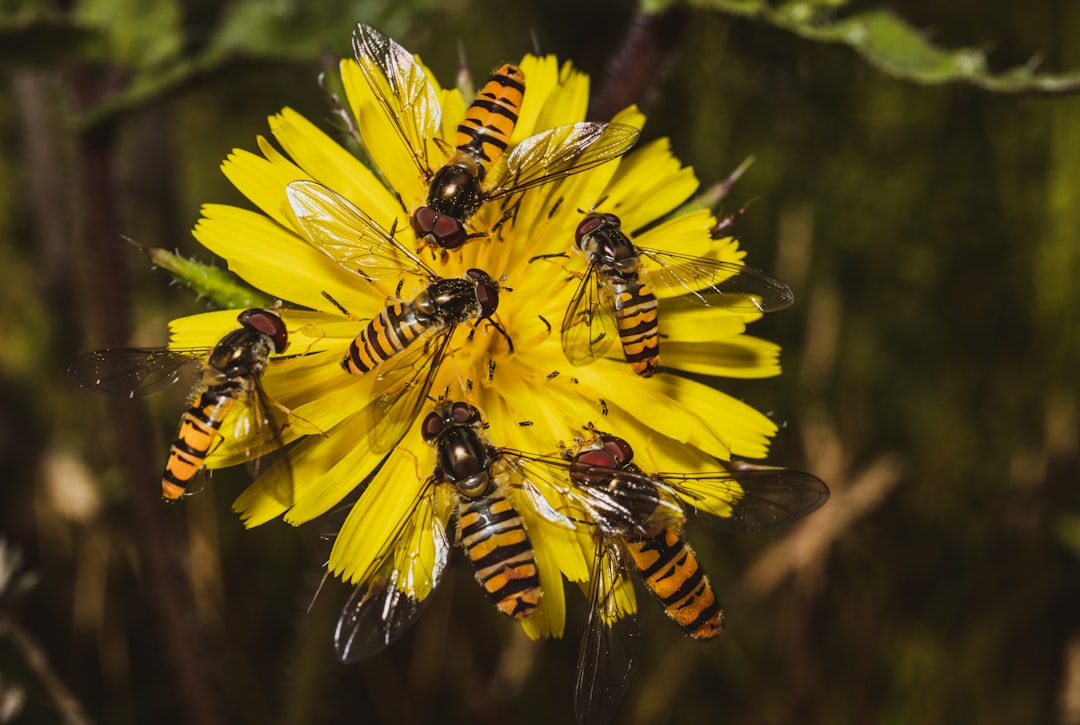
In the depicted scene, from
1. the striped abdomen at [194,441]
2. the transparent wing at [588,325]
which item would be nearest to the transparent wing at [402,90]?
the transparent wing at [588,325]

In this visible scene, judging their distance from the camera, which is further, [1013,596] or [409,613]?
[1013,596]

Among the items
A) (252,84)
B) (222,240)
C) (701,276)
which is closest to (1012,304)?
(701,276)

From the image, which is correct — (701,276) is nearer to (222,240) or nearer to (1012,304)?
(222,240)

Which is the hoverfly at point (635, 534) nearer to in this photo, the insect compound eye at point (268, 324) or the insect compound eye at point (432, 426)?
the insect compound eye at point (432, 426)

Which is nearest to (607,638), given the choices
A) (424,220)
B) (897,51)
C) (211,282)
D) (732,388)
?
(424,220)

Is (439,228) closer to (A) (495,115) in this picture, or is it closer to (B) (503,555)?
(A) (495,115)
